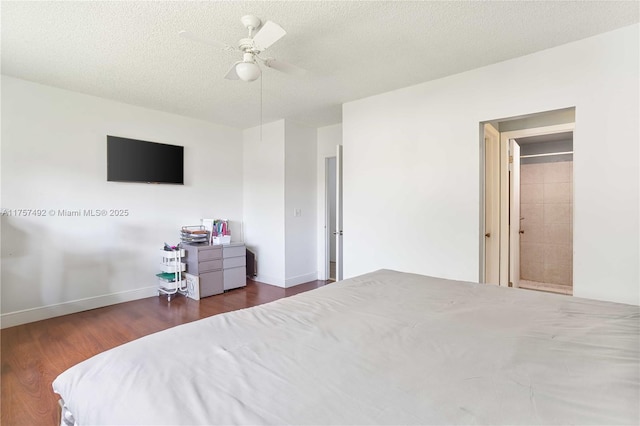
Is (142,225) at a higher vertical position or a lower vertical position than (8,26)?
lower

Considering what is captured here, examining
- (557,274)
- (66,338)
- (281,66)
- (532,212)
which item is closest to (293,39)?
(281,66)

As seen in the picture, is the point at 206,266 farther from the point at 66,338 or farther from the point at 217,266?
the point at 66,338

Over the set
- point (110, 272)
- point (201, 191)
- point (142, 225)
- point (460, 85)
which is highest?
point (460, 85)

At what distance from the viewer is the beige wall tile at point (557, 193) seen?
4590mm

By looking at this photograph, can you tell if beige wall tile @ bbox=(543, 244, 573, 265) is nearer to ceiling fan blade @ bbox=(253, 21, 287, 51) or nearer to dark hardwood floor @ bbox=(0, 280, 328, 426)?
dark hardwood floor @ bbox=(0, 280, 328, 426)

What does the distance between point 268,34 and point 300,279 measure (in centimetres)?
373

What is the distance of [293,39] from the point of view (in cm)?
244

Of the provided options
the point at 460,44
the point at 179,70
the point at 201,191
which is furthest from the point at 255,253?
the point at 460,44

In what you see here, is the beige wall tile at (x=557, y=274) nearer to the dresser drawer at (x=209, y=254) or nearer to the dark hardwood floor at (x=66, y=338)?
the dark hardwood floor at (x=66, y=338)

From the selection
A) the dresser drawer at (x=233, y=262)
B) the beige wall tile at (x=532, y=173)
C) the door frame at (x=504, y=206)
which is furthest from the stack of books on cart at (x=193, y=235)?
the beige wall tile at (x=532, y=173)

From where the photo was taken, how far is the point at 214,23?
2.22m

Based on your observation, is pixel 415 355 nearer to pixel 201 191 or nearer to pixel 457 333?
pixel 457 333

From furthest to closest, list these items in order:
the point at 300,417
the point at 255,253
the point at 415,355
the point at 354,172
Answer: the point at 255,253 → the point at 354,172 → the point at 415,355 → the point at 300,417

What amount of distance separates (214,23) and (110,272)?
324 centimetres
